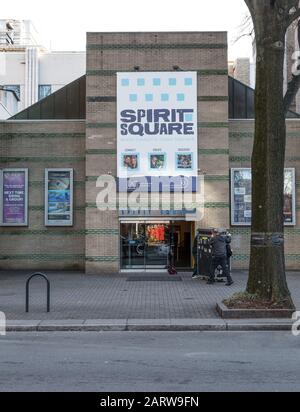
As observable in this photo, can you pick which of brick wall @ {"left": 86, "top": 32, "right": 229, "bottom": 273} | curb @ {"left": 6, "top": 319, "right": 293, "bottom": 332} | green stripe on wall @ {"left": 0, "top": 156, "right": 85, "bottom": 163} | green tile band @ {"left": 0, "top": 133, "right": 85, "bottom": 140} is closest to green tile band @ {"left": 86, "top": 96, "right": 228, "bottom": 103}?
brick wall @ {"left": 86, "top": 32, "right": 229, "bottom": 273}

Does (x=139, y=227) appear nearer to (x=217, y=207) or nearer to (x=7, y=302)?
(x=217, y=207)

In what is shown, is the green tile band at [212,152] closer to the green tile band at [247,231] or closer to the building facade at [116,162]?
the building facade at [116,162]

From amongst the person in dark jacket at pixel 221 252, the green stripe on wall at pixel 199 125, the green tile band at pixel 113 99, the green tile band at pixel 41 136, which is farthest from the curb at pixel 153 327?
the green tile band at pixel 41 136

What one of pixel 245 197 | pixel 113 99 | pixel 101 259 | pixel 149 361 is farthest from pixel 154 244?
pixel 149 361

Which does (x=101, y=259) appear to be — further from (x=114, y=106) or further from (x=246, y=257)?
(x=114, y=106)

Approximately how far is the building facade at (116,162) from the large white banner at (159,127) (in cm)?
23

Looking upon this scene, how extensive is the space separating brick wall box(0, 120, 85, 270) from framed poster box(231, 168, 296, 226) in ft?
19.4

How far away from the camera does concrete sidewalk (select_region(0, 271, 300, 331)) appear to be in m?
10.8

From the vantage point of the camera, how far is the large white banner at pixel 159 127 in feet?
66.3

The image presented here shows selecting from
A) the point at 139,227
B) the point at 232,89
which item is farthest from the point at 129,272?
the point at 232,89

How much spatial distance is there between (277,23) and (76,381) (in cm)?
876

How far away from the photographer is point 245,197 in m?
21.3

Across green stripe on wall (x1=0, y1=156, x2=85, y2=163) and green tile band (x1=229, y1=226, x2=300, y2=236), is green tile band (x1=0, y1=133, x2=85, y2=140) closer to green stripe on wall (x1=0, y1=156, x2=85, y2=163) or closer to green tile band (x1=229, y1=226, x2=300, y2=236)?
green stripe on wall (x1=0, y1=156, x2=85, y2=163)
